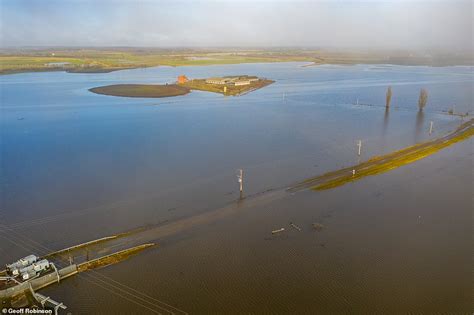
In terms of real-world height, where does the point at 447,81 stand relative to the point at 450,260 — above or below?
above

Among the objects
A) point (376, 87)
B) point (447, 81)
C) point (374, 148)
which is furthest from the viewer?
point (447, 81)

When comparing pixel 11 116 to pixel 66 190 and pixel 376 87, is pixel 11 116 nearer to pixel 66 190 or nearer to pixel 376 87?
pixel 66 190

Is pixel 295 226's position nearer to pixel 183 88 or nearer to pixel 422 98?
pixel 422 98

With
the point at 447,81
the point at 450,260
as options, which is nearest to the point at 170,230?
the point at 450,260

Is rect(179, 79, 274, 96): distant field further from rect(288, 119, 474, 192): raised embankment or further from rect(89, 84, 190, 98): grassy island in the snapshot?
rect(288, 119, 474, 192): raised embankment

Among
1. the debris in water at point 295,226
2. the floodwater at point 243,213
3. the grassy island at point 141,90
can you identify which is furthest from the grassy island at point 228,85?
the debris in water at point 295,226

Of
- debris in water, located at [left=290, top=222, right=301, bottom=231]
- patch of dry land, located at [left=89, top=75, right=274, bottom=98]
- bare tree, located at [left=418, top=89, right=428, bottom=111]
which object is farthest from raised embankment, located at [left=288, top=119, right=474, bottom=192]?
patch of dry land, located at [left=89, top=75, right=274, bottom=98]

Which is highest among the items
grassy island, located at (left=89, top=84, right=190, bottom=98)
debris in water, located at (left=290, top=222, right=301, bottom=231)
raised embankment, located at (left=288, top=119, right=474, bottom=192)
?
grassy island, located at (left=89, top=84, right=190, bottom=98)
